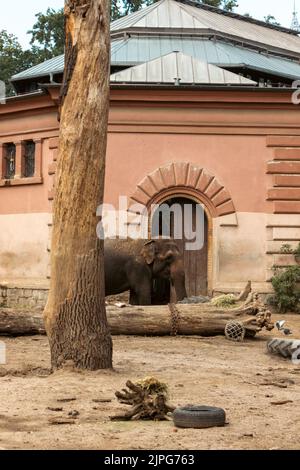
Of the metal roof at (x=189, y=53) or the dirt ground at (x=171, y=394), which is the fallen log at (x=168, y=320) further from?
the metal roof at (x=189, y=53)

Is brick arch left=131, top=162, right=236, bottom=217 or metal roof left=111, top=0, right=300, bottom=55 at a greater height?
metal roof left=111, top=0, right=300, bottom=55

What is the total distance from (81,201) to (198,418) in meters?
4.06

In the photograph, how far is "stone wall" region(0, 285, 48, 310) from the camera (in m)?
24.3

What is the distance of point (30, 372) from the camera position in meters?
11.6

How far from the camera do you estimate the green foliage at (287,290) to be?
75.1 ft

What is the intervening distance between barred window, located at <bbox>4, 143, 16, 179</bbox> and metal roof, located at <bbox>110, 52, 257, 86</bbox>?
346 centimetres

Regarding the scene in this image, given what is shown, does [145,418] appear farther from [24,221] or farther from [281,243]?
[24,221]

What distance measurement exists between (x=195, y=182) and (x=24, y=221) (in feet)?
15.8

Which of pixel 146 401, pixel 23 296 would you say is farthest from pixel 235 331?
pixel 23 296

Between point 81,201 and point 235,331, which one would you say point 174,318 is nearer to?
point 235,331

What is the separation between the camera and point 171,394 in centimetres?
999

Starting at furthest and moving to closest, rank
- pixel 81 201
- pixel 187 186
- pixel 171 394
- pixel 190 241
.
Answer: pixel 190 241, pixel 187 186, pixel 81 201, pixel 171 394

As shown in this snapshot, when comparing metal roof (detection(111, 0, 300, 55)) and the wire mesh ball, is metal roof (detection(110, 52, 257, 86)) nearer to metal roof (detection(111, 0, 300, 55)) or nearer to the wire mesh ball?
metal roof (detection(111, 0, 300, 55))

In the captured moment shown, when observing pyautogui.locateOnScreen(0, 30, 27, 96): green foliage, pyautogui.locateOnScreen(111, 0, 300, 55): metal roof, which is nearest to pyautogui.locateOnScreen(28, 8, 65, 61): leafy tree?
pyautogui.locateOnScreen(0, 30, 27, 96): green foliage
